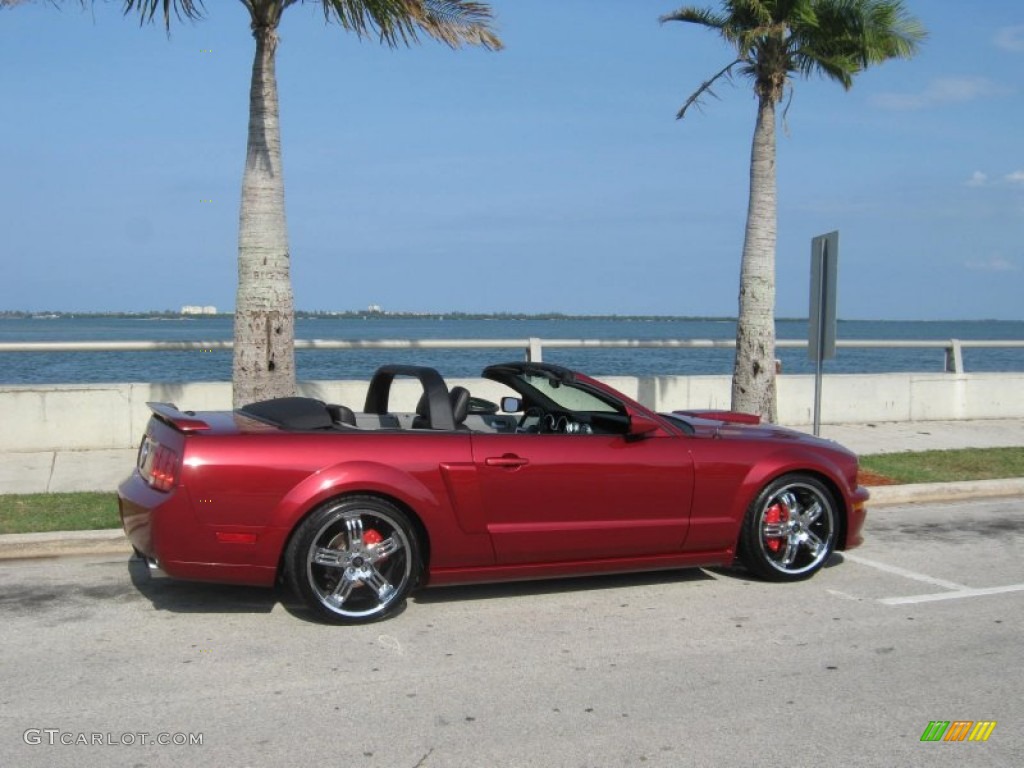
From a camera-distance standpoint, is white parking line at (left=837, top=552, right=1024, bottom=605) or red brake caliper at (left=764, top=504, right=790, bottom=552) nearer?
white parking line at (left=837, top=552, right=1024, bottom=605)

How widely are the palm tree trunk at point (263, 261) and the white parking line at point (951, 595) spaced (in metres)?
4.98

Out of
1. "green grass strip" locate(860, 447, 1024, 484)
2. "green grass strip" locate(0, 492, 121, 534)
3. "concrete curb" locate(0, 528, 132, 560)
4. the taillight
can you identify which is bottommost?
"concrete curb" locate(0, 528, 132, 560)

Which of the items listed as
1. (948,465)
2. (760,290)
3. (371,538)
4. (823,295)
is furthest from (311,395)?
(948,465)

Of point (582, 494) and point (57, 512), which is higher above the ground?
point (582, 494)

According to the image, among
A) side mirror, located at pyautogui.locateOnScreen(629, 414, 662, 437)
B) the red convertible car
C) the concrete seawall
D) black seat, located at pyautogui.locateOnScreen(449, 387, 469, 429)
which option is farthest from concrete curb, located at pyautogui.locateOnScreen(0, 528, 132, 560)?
side mirror, located at pyautogui.locateOnScreen(629, 414, 662, 437)

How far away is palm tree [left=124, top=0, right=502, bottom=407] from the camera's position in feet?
28.0

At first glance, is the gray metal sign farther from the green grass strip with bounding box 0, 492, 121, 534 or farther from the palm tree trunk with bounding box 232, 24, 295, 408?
the green grass strip with bounding box 0, 492, 121, 534

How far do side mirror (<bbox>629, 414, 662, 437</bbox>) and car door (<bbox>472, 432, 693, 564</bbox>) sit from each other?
0.15ft

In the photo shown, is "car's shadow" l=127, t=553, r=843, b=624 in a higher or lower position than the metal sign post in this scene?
lower

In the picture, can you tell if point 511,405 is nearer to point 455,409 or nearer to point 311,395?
point 455,409

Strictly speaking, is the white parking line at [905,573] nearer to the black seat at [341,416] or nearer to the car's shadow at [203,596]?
the black seat at [341,416]

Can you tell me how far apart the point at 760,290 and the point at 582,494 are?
19.0ft

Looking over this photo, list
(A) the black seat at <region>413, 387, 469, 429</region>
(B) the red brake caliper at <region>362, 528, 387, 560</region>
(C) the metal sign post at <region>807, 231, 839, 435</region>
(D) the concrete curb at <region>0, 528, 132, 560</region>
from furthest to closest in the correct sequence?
(C) the metal sign post at <region>807, 231, 839, 435</region> < (D) the concrete curb at <region>0, 528, 132, 560</region> < (A) the black seat at <region>413, 387, 469, 429</region> < (B) the red brake caliper at <region>362, 528, 387, 560</region>

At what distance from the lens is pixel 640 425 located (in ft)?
20.0
